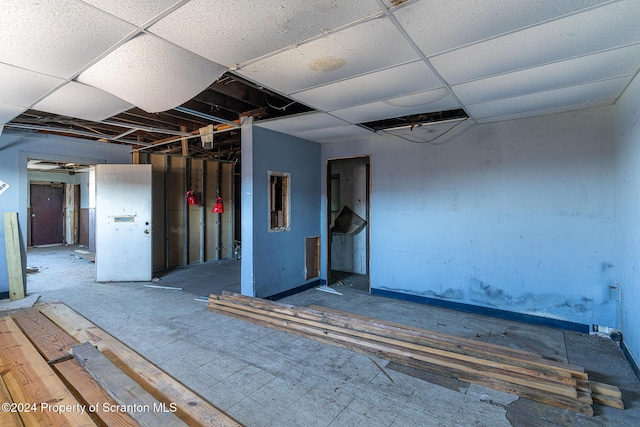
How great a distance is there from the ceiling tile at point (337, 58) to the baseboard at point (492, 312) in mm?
3310

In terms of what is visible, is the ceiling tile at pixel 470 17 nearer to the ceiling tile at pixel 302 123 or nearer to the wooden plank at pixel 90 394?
the ceiling tile at pixel 302 123

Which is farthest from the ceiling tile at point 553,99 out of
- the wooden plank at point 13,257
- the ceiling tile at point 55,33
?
the wooden plank at point 13,257

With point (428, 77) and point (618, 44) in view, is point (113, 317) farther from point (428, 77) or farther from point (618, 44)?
point (618, 44)

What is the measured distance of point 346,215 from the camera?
6.38 meters

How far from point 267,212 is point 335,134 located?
62.3 inches

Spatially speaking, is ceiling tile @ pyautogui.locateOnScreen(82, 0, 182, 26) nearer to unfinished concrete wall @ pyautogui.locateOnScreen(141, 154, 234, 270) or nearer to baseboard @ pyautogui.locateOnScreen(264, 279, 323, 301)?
baseboard @ pyautogui.locateOnScreen(264, 279, 323, 301)

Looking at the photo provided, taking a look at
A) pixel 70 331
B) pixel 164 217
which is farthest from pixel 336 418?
pixel 164 217

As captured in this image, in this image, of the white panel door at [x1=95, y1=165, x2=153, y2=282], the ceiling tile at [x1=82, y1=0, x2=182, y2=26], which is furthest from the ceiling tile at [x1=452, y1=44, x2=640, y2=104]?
the white panel door at [x1=95, y1=165, x2=153, y2=282]

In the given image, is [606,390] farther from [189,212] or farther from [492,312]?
[189,212]

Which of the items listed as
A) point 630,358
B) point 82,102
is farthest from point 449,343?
point 82,102

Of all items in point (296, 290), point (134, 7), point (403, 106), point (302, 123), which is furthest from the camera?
point (296, 290)

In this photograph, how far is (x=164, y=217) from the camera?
6594mm

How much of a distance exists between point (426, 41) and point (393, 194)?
114 inches

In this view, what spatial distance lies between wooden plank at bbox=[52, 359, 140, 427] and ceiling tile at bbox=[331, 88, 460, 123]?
324 cm
